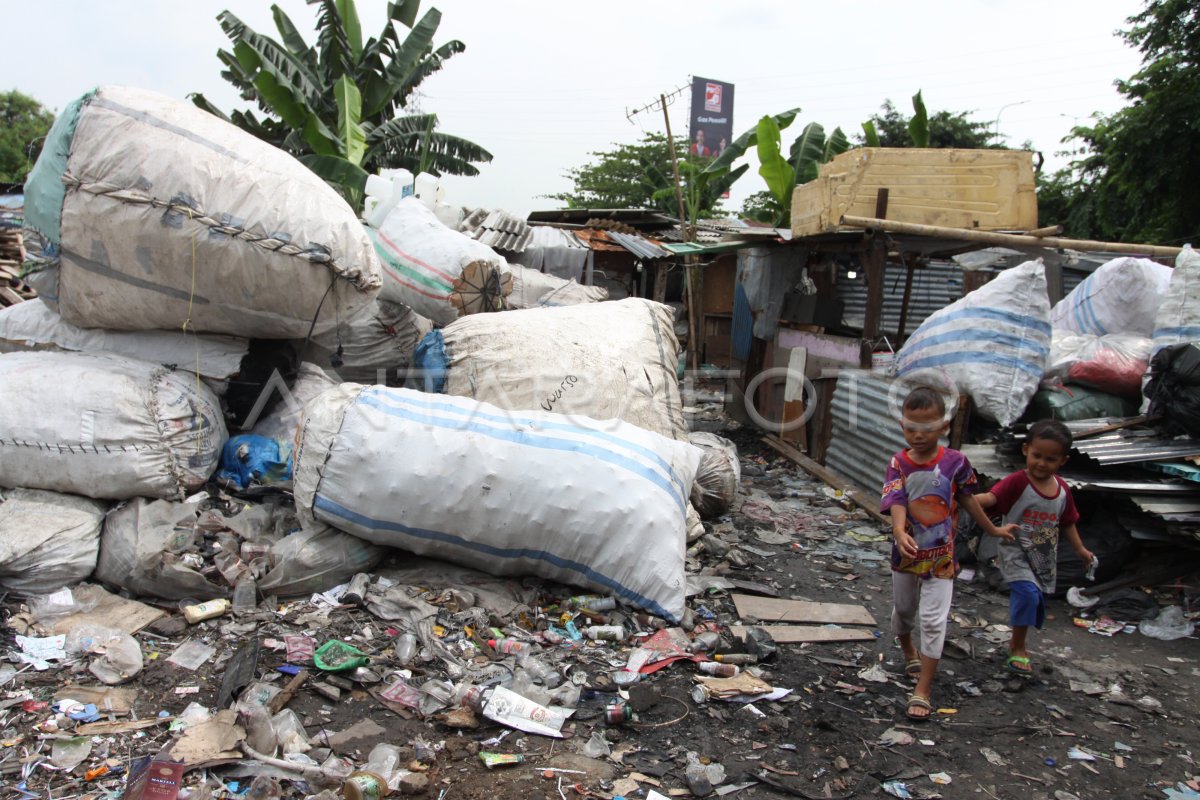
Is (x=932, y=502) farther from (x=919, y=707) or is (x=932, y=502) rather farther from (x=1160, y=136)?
(x=1160, y=136)

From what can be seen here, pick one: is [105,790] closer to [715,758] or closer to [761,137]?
[715,758]

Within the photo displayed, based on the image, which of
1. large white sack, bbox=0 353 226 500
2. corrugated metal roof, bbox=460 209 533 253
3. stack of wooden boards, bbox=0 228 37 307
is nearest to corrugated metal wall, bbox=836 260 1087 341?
corrugated metal roof, bbox=460 209 533 253

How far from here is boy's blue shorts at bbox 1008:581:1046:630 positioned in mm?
2879

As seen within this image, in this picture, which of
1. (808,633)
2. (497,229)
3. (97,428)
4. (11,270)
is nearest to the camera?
(97,428)

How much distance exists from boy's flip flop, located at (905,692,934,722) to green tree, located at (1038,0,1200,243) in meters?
11.6

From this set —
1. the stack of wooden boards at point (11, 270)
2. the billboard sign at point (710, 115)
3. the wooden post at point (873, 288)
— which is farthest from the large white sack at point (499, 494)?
the billboard sign at point (710, 115)

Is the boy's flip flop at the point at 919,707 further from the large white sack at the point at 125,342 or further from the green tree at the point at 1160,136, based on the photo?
the green tree at the point at 1160,136

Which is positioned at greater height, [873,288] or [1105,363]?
[873,288]

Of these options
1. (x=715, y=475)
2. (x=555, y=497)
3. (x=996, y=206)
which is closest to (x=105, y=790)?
(x=555, y=497)

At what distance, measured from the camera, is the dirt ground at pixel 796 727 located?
2146 millimetres

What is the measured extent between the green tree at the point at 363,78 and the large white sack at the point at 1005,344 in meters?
7.21

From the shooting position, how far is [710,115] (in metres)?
21.5

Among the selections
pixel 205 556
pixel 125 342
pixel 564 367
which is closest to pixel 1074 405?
pixel 564 367

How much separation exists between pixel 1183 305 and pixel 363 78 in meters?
10.3
